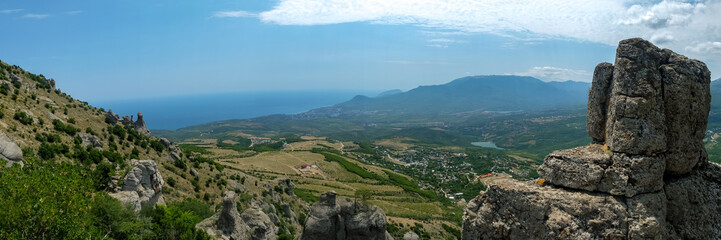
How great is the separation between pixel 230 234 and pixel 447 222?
149 ft

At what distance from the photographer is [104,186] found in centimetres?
2438

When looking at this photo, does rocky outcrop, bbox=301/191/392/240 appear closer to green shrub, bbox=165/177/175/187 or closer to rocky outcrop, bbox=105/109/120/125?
green shrub, bbox=165/177/175/187

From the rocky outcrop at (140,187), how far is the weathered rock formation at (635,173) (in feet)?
78.7

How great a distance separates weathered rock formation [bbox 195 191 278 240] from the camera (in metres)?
25.4

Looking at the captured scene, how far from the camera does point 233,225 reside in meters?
25.9

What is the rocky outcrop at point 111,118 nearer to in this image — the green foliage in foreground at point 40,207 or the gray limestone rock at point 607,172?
the green foliage in foreground at point 40,207

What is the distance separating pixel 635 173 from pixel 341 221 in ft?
56.6

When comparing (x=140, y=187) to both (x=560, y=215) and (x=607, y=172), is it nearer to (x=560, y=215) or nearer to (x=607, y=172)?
(x=560, y=215)

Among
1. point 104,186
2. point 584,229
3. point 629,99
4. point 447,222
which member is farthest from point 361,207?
point 447,222

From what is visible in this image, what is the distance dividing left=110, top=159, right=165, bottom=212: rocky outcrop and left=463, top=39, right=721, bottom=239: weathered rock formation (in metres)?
24.0

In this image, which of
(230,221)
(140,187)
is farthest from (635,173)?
(140,187)

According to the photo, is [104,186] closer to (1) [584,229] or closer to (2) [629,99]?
(1) [584,229]

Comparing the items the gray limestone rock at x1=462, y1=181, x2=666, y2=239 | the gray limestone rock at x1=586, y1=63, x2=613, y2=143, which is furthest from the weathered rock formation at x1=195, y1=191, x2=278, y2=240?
the gray limestone rock at x1=586, y1=63, x2=613, y2=143

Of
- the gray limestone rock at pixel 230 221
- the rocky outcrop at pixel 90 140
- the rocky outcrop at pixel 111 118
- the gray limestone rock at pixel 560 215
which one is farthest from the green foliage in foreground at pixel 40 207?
the rocky outcrop at pixel 111 118
